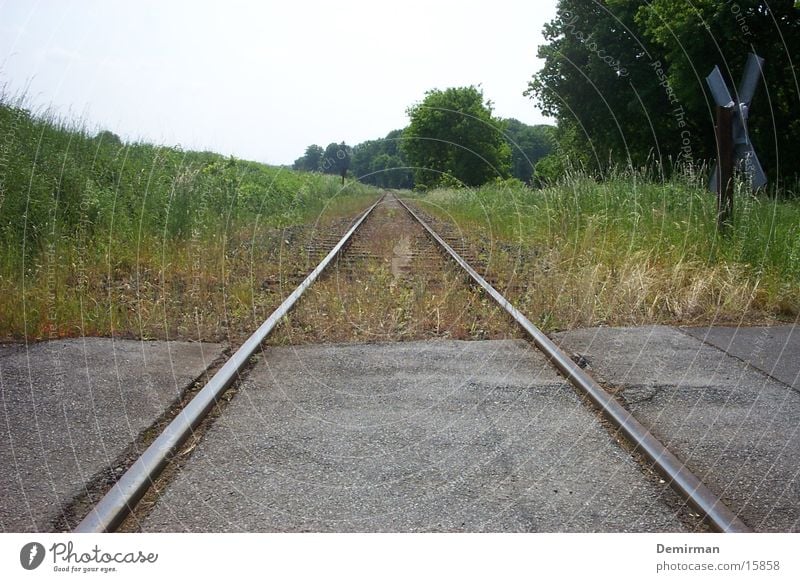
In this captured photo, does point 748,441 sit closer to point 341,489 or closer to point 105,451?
point 341,489

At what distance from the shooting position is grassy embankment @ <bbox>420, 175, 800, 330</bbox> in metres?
6.39

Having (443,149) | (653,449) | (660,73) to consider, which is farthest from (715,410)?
(660,73)

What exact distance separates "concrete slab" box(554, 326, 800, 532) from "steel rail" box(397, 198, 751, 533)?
118 millimetres

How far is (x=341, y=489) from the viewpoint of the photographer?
278cm

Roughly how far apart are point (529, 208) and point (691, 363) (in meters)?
6.90

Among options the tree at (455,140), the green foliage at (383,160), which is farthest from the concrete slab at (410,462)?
the tree at (455,140)

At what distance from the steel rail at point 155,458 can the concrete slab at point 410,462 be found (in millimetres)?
87

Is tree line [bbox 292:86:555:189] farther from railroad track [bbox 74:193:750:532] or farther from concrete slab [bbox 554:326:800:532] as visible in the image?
concrete slab [bbox 554:326:800:532]

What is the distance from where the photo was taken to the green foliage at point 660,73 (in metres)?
20.3

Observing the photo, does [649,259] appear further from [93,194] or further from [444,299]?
[93,194]

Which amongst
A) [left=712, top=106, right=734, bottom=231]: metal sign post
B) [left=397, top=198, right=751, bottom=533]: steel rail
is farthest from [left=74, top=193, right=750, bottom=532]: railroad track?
[left=712, top=106, right=734, bottom=231]: metal sign post

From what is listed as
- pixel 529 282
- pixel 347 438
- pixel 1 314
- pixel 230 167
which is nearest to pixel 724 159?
pixel 529 282

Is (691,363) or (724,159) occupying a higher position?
(724,159)

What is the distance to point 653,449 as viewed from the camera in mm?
3070
